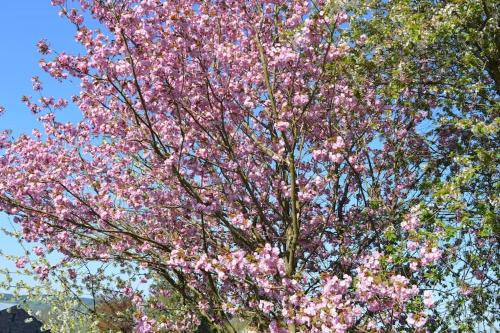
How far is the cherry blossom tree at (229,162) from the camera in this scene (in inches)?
364

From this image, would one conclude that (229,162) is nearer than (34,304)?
Yes

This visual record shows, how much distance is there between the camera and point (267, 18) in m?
11.7

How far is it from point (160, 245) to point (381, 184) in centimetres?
545

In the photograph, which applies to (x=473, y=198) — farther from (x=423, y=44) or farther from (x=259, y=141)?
(x=259, y=141)

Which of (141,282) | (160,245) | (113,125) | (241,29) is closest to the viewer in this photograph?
(160,245)

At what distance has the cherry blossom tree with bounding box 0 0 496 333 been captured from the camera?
30.3 ft

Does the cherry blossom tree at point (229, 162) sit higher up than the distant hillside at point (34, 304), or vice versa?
the cherry blossom tree at point (229, 162)

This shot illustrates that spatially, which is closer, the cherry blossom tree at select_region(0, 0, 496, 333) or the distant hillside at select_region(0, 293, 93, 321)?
the cherry blossom tree at select_region(0, 0, 496, 333)

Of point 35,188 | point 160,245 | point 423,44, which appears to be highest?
point 423,44

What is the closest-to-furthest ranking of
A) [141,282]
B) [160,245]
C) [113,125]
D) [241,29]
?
1. [160,245]
2. [113,125]
3. [241,29]
4. [141,282]

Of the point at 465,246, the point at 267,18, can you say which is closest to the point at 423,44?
the point at 267,18

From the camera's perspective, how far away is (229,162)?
9883 millimetres

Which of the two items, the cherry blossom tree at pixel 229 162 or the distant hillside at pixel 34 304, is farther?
the distant hillside at pixel 34 304

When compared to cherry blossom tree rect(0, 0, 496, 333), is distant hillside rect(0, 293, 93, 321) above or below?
below
